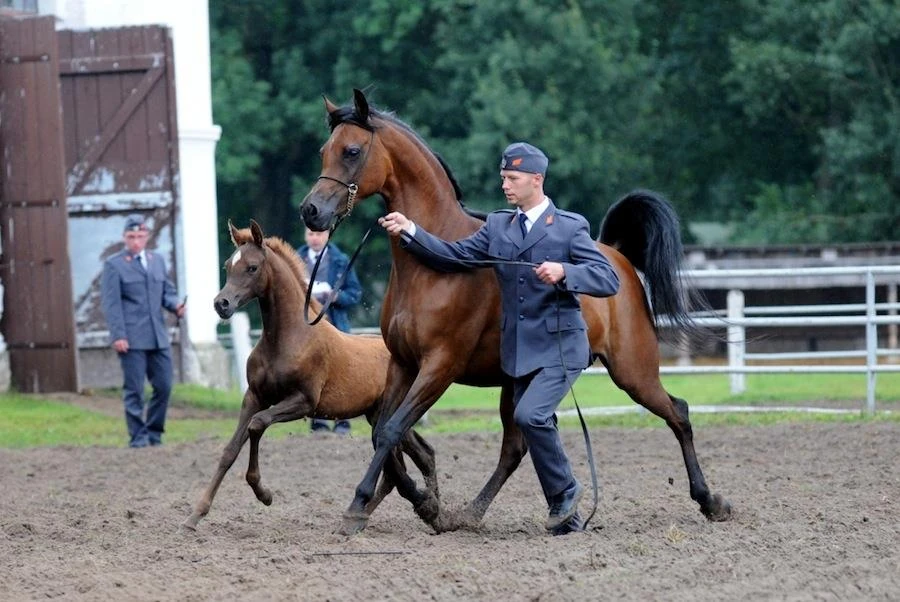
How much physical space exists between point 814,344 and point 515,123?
687 cm

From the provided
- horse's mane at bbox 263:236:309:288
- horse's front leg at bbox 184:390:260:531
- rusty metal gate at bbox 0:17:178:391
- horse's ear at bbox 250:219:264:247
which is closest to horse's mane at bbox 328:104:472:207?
horse's ear at bbox 250:219:264:247

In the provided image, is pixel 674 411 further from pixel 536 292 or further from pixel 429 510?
pixel 429 510

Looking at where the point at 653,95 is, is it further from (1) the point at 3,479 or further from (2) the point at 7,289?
(1) the point at 3,479

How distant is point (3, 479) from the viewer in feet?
36.2

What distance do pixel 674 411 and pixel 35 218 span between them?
363 inches

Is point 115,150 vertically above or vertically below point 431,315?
above

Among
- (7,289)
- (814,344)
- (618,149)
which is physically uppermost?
(618,149)

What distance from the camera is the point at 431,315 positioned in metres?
7.36

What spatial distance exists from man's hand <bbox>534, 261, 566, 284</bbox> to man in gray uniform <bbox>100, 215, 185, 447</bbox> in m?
6.54

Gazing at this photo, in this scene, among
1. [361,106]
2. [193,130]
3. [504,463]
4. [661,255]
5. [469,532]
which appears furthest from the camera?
[193,130]

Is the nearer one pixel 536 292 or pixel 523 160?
pixel 523 160

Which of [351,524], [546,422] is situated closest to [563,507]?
[546,422]

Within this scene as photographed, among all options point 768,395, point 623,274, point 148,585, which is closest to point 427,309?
point 623,274

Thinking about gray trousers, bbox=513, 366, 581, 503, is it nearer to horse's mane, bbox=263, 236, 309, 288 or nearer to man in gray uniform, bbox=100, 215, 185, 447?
horse's mane, bbox=263, 236, 309, 288
